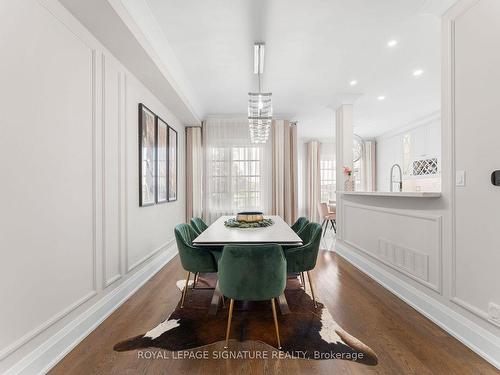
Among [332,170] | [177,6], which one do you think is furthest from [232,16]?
[332,170]

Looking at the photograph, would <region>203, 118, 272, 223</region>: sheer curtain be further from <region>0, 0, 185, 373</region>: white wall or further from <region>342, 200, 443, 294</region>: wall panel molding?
<region>0, 0, 185, 373</region>: white wall

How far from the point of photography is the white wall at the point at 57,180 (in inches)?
59.6

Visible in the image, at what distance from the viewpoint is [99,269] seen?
237 centimetres

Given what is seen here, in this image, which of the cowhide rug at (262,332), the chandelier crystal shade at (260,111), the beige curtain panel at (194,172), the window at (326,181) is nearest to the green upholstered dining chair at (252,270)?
the cowhide rug at (262,332)

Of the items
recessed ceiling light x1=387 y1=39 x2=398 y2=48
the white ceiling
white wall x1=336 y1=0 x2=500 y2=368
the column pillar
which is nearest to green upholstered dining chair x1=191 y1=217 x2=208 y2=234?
the white ceiling

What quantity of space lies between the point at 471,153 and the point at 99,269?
3152 millimetres

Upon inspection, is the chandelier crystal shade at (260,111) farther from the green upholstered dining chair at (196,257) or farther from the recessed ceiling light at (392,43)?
the green upholstered dining chair at (196,257)

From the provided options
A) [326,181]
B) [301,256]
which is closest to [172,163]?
[301,256]

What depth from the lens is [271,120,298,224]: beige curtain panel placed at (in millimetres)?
5711

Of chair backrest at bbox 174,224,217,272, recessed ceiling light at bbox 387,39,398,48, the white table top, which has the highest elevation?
recessed ceiling light at bbox 387,39,398,48

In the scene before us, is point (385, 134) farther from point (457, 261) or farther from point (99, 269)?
point (99, 269)

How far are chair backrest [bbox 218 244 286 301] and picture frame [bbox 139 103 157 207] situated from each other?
1.84 metres

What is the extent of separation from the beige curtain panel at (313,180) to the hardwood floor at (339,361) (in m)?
4.98

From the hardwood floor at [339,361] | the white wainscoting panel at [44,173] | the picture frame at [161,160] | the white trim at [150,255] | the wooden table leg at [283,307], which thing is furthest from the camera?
the picture frame at [161,160]
